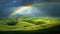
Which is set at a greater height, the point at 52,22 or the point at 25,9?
the point at 25,9

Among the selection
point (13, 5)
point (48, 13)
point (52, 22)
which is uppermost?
point (13, 5)

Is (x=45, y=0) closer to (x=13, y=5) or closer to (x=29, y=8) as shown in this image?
(x=29, y=8)

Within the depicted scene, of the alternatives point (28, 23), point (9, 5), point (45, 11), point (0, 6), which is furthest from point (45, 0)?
point (0, 6)

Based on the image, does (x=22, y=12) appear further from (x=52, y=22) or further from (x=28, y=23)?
(x=52, y=22)

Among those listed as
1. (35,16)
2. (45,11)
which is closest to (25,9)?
(35,16)

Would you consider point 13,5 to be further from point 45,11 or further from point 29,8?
point 45,11

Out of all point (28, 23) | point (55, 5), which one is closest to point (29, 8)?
point (28, 23)

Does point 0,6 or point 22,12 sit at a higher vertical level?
point 0,6
